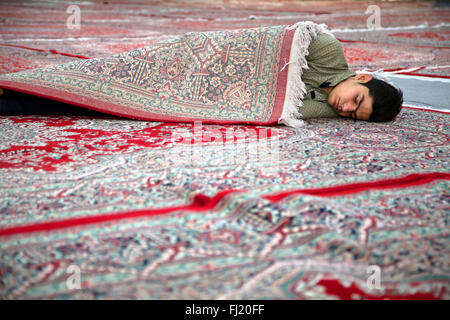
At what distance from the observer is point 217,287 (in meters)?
0.63

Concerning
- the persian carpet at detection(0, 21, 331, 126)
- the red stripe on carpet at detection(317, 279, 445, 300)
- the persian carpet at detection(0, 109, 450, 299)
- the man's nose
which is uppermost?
the persian carpet at detection(0, 21, 331, 126)

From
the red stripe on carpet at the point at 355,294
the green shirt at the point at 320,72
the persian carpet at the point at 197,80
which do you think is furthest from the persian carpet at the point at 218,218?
the green shirt at the point at 320,72

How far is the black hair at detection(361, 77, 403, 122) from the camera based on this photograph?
58.3 inches

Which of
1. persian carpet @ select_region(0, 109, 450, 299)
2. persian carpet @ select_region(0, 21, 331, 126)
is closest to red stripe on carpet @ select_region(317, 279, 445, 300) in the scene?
persian carpet @ select_region(0, 109, 450, 299)

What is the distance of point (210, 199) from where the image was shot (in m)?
0.86

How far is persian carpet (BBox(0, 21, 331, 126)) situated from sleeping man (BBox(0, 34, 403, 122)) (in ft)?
0.20

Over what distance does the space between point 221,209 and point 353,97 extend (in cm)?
92

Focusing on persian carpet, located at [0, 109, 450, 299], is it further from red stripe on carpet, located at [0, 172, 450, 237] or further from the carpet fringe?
the carpet fringe

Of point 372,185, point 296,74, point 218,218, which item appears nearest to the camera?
point 218,218

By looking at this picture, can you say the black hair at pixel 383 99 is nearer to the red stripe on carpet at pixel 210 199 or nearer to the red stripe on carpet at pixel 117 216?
the red stripe on carpet at pixel 210 199

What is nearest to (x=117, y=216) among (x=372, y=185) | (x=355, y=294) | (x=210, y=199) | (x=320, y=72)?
(x=210, y=199)

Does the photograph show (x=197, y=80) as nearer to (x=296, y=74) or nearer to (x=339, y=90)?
(x=296, y=74)
